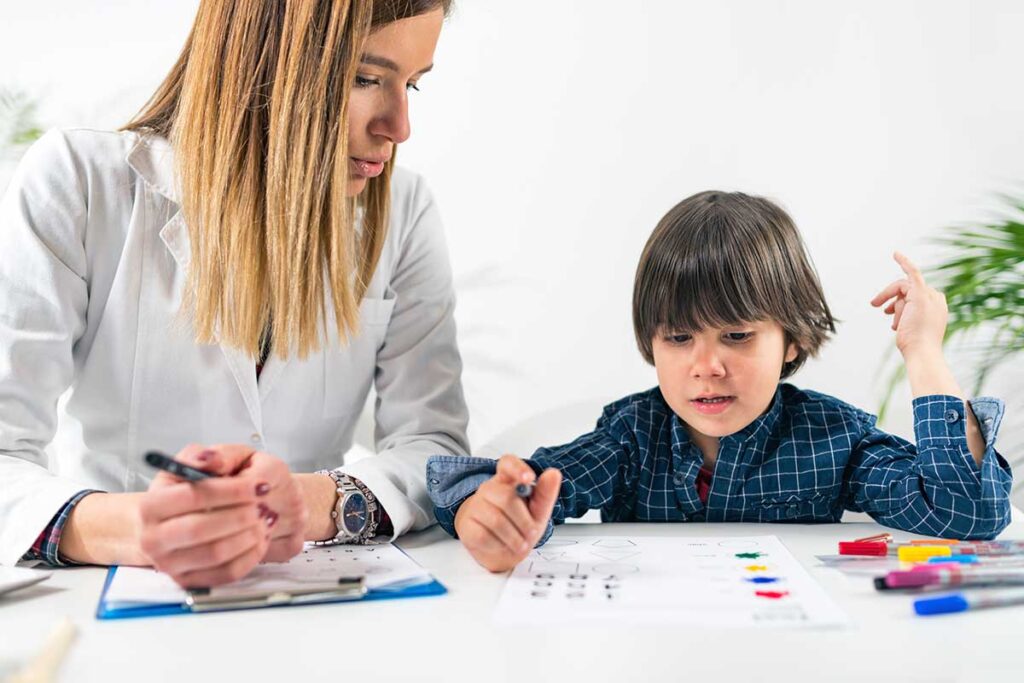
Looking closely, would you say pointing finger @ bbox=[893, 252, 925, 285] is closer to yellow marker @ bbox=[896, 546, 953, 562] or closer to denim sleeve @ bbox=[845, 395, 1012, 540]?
denim sleeve @ bbox=[845, 395, 1012, 540]

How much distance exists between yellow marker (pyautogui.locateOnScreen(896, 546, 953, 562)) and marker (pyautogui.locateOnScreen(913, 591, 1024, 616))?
115mm

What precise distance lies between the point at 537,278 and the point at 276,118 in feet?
3.40

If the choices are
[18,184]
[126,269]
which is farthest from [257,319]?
[18,184]

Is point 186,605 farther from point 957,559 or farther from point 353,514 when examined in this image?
point 957,559

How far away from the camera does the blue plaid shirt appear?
3.52 feet

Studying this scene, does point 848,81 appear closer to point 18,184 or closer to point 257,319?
point 257,319

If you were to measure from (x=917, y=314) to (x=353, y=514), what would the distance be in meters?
0.68

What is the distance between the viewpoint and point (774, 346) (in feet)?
3.80

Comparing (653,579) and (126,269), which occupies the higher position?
(126,269)

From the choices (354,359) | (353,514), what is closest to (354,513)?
(353,514)

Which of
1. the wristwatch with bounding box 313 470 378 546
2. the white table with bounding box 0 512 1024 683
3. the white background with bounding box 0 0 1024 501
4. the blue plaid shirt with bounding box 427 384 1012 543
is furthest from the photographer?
the white background with bounding box 0 0 1024 501

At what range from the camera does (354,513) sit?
→ 977 millimetres

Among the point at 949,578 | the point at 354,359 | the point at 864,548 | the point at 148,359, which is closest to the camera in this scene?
the point at 949,578

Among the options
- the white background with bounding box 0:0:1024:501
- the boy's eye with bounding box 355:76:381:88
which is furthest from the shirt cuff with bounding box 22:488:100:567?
the white background with bounding box 0:0:1024:501
